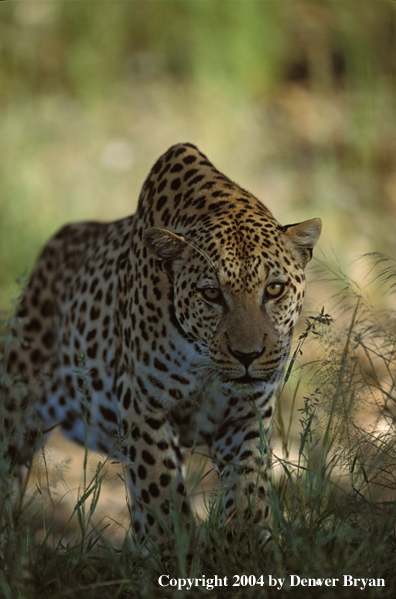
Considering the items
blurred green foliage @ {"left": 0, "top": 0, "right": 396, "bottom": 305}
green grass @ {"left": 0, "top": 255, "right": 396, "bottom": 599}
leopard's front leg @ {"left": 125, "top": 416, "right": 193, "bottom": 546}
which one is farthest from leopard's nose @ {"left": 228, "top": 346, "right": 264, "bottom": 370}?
blurred green foliage @ {"left": 0, "top": 0, "right": 396, "bottom": 305}

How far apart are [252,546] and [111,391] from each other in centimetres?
251

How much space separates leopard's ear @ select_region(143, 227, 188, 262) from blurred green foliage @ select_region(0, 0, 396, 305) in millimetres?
8760

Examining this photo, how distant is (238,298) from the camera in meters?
4.44

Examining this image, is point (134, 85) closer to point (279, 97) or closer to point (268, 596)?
point (279, 97)

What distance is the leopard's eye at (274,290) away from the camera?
4.54 metres

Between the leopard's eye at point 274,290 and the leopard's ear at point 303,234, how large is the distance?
14.0 inches

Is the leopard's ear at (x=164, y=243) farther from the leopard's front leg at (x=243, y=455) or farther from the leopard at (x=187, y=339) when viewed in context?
the leopard's front leg at (x=243, y=455)

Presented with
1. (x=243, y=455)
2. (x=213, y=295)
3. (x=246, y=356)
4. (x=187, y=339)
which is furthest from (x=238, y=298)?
(x=243, y=455)

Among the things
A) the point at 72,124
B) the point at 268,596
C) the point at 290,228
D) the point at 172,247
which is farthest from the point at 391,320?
the point at 72,124

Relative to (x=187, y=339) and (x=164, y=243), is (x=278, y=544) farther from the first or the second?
(x=164, y=243)

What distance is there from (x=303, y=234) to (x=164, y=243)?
82cm

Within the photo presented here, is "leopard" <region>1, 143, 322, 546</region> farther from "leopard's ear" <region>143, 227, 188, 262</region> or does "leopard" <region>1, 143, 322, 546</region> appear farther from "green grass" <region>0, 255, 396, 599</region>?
"green grass" <region>0, 255, 396, 599</region>

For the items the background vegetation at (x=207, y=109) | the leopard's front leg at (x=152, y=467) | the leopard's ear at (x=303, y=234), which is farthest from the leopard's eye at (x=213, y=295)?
the background vegetation at (x=207, y=109)

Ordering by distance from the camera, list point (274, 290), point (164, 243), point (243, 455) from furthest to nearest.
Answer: point (243, 455)
point (164, 243)
point (274, 290)
